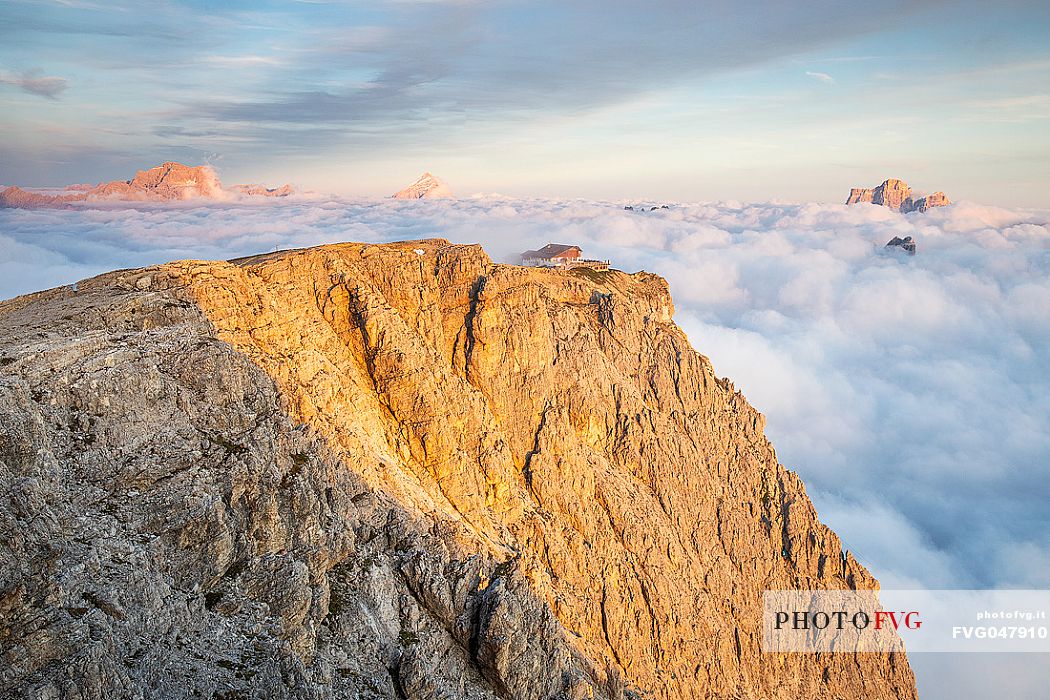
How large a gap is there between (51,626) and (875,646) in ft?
393

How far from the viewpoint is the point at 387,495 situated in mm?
67062

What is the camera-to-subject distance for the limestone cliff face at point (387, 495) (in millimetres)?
45625

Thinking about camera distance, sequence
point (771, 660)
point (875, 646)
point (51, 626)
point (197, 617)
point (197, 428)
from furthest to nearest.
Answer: point (875, 646) → point (771, 660) → point (197, 428) → point (197, 617) → point (51, 626)

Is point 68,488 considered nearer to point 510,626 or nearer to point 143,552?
point 143,552

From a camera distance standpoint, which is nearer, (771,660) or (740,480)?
(771,660)

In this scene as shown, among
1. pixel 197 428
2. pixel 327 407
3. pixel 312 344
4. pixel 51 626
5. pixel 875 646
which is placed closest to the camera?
pixel 51 626

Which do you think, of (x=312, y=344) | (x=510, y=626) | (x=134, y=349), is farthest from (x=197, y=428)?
(x=510, y=626)

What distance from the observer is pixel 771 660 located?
10794 centimetres

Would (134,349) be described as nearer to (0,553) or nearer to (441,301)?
(0,553)

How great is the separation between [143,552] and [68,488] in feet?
22.4

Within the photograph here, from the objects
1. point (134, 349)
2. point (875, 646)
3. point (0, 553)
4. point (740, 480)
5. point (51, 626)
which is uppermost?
point (134, 349)

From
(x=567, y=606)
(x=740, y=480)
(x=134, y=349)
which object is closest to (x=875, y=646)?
(x=740, y=480)

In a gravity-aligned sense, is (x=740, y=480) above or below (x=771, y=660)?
above

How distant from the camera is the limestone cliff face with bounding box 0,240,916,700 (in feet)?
150
